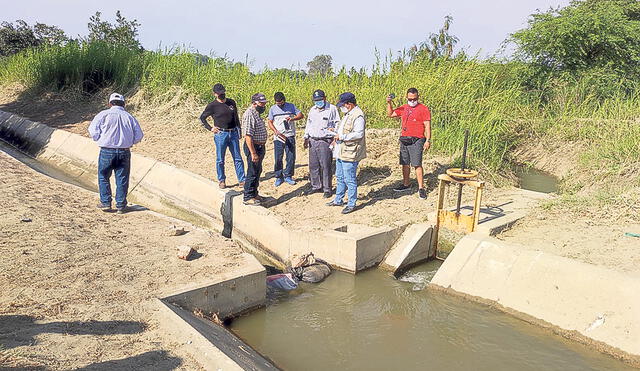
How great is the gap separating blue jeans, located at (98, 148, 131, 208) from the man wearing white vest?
2915 millimetres

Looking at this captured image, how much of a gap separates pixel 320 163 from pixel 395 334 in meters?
3.54

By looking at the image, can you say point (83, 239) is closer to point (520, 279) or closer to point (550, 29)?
point (520, 279)

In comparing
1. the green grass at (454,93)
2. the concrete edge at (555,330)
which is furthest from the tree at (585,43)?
the concrete edge at (555,330)

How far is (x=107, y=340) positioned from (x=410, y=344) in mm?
2672

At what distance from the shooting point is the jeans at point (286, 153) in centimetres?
852

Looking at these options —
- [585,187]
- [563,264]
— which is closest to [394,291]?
[563,264]

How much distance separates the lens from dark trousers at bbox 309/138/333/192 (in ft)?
25.4

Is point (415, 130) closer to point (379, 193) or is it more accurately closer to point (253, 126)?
point (379, 193)

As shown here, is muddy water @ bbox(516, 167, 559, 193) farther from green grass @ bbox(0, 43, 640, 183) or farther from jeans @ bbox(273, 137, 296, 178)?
jeans @ bbox(273, 137, 296, 178)

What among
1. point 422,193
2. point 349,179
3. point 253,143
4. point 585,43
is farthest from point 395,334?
point 585,43

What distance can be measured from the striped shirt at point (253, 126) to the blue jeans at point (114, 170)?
164 centimetres

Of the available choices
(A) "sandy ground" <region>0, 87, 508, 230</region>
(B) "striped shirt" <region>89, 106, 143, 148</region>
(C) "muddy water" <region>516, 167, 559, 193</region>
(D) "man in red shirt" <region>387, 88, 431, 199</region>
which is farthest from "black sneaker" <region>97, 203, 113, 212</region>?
(C) "muddy water" <region>516, 167, 559, 193</region>

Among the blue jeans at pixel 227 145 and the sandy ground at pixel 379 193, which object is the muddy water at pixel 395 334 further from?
the blue jeans at pixel 227 145

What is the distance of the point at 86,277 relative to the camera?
474 cm
